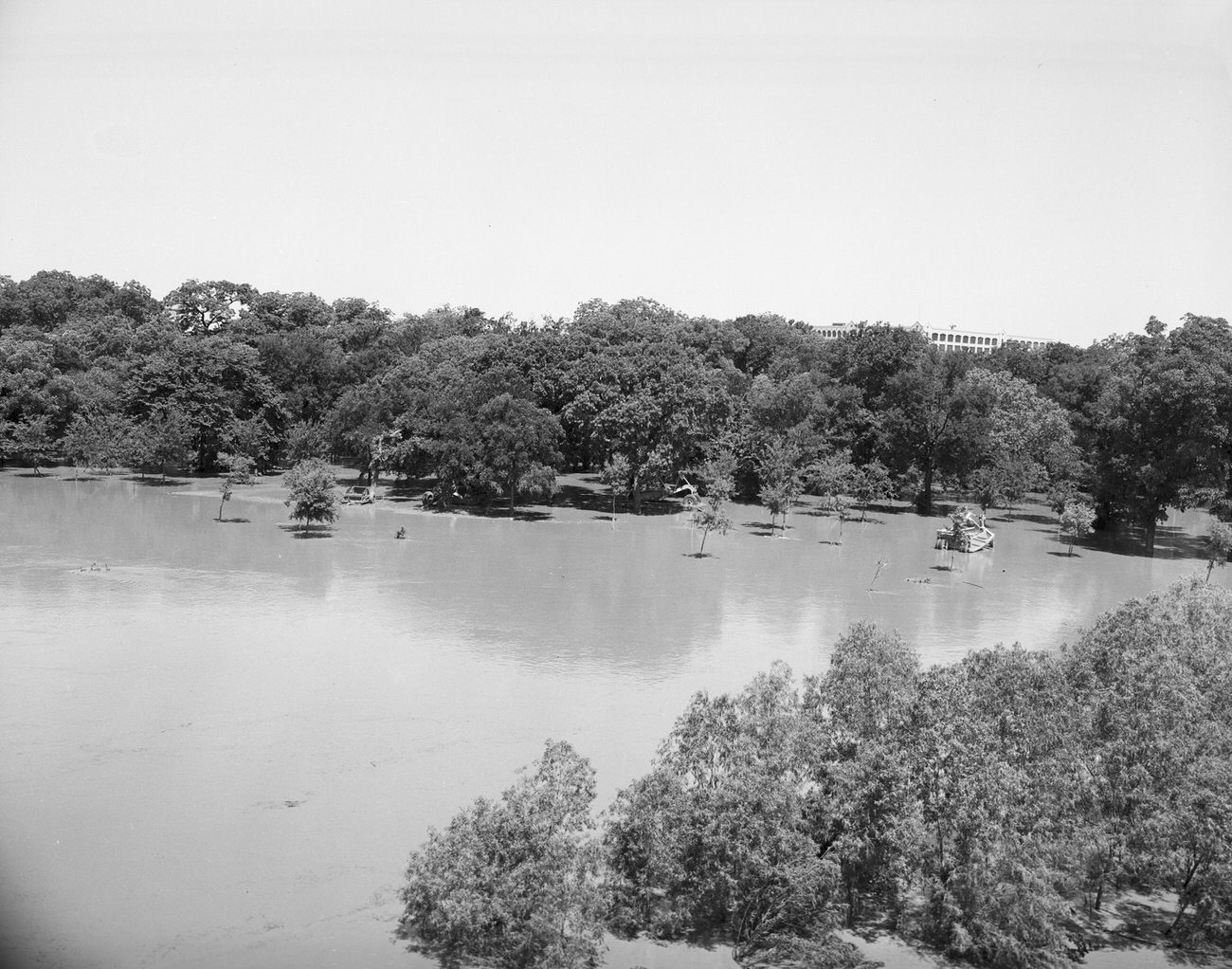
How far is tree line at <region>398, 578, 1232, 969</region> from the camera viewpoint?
7.87m

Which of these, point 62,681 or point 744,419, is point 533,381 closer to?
point 744,419

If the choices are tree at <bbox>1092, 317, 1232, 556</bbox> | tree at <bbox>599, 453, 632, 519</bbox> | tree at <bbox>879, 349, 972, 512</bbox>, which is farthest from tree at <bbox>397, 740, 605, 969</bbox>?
tree at <bbox>879, 349, 972, 512</bbox>

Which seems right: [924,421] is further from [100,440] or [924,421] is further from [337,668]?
[100,440]

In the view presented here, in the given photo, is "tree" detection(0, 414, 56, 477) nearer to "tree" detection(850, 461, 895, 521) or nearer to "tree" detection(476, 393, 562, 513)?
"tree" detection(476, 393, 562, 513)

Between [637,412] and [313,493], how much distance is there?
11.1m

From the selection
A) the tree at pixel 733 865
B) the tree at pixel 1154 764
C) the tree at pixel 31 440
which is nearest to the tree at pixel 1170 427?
the tree at pixel 1154 764

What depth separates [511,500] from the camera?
33125 mm

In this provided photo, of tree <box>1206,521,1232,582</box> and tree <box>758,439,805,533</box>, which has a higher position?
tree <box>758,439,805,533</box>

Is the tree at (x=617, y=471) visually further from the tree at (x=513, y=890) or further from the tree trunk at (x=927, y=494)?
the tree at (x=513, y=890)

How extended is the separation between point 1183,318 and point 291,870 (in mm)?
31960

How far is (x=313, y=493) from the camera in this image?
2736cm

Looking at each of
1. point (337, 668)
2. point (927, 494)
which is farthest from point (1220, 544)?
point (337, 668)

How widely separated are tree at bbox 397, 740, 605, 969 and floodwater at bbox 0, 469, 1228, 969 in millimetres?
655

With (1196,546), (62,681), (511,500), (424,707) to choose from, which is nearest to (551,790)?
(424,707)
